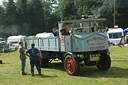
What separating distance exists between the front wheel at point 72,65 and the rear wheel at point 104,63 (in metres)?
1.83

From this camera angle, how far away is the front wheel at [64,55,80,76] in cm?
844

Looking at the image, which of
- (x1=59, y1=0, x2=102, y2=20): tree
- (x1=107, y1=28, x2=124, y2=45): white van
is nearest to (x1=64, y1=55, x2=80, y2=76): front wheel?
(x1=107, y1=28, x2=124, y2=45): white van

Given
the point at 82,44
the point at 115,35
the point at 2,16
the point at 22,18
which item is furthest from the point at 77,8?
the point at 82,44

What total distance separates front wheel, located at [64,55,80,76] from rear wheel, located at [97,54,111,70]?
1.83 meters

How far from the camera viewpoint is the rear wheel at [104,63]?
31.3ft

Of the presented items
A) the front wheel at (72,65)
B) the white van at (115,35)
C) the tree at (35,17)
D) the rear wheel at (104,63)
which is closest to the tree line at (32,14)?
the tree at (35,17)

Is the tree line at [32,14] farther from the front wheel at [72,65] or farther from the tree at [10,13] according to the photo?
the front wheel at [72,65]

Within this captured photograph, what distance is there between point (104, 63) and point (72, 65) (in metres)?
1.96

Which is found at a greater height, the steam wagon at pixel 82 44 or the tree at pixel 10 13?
the tree at pixel 10 13

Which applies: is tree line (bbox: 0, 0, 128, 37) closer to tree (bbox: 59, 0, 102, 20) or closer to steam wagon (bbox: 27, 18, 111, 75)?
tree (bbox: 59, 0, 102, 20)

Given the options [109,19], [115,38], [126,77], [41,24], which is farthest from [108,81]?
[41,24]

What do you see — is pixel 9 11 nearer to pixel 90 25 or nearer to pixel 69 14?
pixel 69 14

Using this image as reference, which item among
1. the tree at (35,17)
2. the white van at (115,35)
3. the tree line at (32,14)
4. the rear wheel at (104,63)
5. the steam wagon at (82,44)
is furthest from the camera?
the tree at (35,17)

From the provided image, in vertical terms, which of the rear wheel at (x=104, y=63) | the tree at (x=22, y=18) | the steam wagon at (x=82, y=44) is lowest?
the rear wheel at (x=104, y=63)
